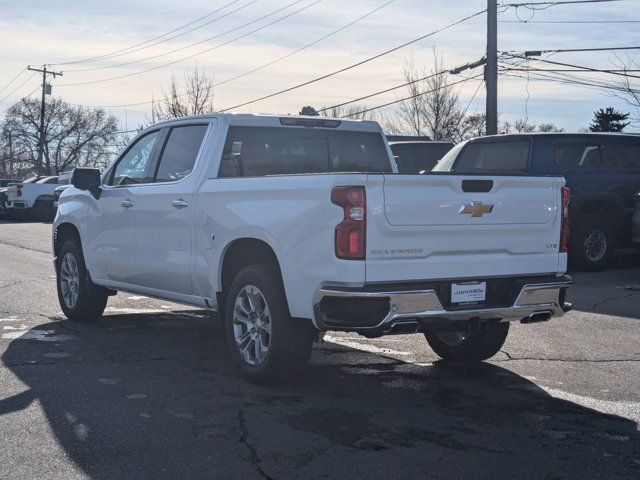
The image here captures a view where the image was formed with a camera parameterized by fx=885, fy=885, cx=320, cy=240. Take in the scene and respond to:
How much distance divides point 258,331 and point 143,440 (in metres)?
1.50

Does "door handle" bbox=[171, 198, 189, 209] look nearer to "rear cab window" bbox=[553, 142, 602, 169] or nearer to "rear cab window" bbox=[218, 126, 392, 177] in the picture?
"rear cab window" bbox=[218, 126, 392, 177]

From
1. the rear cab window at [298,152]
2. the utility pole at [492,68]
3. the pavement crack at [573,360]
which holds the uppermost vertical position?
the utility pole at [492,68]

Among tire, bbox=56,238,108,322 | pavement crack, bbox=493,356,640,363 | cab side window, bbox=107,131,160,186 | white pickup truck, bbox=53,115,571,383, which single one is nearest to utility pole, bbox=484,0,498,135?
tire, bbox=56,238,108,322

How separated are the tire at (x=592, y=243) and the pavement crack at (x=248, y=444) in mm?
8570

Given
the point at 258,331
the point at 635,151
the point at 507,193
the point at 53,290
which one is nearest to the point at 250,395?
the point at 258,331

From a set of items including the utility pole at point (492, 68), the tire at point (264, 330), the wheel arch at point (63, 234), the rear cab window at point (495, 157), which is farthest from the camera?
the utility pole at point (492, 68)

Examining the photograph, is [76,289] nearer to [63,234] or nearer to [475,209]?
[63,234]

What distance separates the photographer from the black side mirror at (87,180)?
8383 mm

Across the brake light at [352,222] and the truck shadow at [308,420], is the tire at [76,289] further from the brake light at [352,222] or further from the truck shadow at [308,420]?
the brake light at [352,222]

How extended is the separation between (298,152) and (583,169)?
6.96m

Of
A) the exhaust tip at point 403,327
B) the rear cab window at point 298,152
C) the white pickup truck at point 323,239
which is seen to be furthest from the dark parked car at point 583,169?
the exhaust tip at point 403,327

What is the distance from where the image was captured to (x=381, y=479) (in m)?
4.19

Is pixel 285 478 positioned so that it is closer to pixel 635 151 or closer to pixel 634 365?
pixel 634 365

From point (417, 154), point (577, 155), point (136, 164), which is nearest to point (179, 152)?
point (136, 164)
